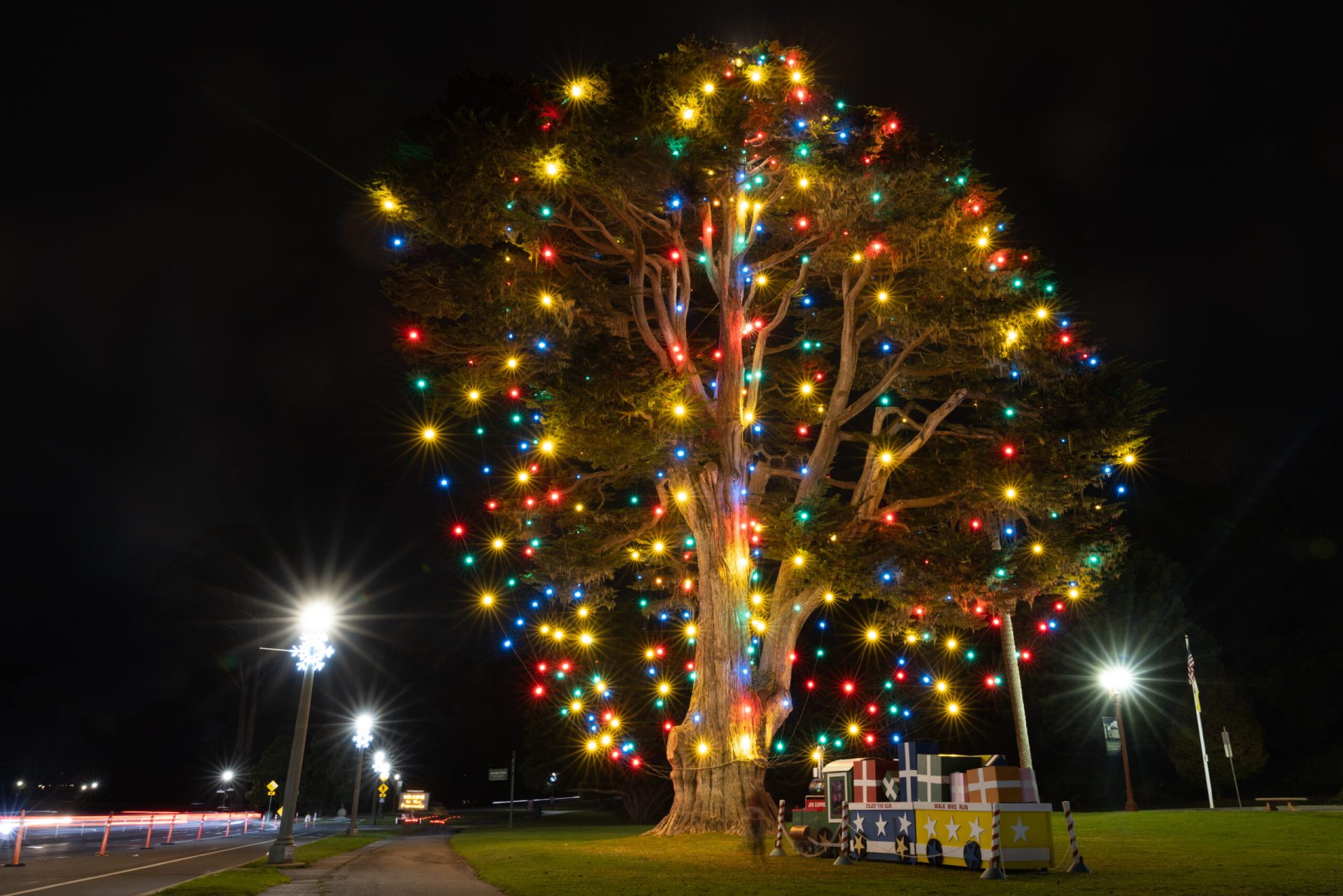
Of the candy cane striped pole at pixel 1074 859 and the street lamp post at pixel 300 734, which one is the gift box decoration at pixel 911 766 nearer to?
the candy cane striped pole at pixel 1074 859

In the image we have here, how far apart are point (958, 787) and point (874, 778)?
1.79 m

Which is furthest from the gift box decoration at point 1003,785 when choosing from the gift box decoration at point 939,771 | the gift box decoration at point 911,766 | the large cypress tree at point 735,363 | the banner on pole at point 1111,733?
the banner on pole at point 1111,733

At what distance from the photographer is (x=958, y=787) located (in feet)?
42.2

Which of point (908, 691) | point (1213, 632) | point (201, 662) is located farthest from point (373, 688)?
point (1213, 632)

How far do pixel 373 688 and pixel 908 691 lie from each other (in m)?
45.1

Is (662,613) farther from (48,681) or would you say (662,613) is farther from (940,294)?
(48,681)

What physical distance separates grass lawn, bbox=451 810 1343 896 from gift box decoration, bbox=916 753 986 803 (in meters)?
0.99

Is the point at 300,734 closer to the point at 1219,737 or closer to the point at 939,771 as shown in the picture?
the point at 939,771

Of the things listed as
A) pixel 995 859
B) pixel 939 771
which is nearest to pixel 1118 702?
pixel 939 771

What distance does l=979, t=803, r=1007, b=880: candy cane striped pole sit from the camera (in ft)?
37.6

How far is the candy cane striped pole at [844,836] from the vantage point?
14047 millimetres

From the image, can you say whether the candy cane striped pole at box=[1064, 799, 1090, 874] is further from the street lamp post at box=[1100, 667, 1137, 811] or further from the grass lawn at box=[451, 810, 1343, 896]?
the street lamp post at box=[1100, 667, 1137, 811]

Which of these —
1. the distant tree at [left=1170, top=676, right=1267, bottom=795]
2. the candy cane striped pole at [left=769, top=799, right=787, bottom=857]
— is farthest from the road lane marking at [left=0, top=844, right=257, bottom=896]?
the distant tree at [left=1170, top=676, right=1267, bottom=795]

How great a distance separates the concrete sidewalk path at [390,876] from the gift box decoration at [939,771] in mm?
6230
